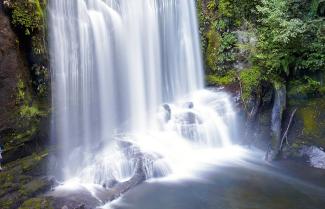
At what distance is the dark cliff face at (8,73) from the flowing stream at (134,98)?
1023mm

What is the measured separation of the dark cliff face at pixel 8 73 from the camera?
7.78m

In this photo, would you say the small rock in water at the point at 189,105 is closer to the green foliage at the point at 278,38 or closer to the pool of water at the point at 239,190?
the green foliage at the point at 278,38

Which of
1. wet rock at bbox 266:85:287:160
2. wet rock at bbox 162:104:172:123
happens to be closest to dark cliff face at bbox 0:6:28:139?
wet rock at bbox 162:104:172:123

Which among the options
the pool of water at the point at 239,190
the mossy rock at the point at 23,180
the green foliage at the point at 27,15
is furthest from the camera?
the green foliage at the point at 27,15

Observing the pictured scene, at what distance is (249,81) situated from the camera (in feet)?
38.0

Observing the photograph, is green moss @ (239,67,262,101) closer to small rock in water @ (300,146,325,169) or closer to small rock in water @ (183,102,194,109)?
small rock in water @ (183,102,194,109)

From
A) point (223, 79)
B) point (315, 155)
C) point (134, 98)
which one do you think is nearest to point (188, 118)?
point (134, 98)

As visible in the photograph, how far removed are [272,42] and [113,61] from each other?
15.3 ft

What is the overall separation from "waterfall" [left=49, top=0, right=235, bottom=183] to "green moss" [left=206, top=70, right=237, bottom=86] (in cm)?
34

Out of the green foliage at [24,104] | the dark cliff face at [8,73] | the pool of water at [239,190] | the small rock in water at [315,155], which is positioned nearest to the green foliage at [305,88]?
the small rock in water at [315,155]

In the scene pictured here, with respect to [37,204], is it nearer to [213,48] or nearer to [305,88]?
[305,88]

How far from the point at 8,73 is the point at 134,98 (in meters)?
4.61

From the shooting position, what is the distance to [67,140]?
9242mm

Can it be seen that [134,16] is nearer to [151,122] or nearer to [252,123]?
[151,122]
